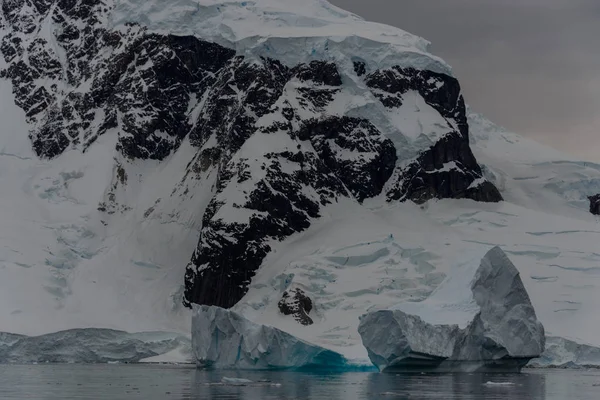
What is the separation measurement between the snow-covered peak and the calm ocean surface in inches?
2557

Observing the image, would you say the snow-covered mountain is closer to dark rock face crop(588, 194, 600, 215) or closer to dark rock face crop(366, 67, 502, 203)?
dark rock face crop(366, 67, 502, 203)

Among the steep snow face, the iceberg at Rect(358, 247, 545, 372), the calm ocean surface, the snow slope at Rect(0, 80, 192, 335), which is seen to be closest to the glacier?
the snow slope at Rect(0, 80, 192, 335)

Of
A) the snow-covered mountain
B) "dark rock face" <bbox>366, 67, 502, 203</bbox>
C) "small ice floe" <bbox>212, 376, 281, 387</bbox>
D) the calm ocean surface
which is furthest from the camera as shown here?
"dark rock face" <bbox>366, 67, 502, 203</bbox>

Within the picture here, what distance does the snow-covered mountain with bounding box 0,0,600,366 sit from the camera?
445ft

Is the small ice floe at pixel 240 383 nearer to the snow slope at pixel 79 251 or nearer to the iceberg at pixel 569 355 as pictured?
the iceberg at pixel 569 355

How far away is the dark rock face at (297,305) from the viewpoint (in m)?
129

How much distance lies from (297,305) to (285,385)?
5201cm

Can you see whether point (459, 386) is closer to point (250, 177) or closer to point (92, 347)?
point (92, 347)

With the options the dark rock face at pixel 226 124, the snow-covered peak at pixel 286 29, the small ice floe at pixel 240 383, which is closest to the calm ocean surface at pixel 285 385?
the small ice floe at pixel 240 383

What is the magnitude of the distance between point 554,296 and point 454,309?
3984cm

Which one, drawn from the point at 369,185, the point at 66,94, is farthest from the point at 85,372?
the point at 66,94

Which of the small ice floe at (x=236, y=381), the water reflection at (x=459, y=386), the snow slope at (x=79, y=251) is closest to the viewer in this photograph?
the water reflection at (x=459, y=386)

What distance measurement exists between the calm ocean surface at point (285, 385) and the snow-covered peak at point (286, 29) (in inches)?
2557

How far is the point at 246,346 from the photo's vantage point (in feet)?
321
